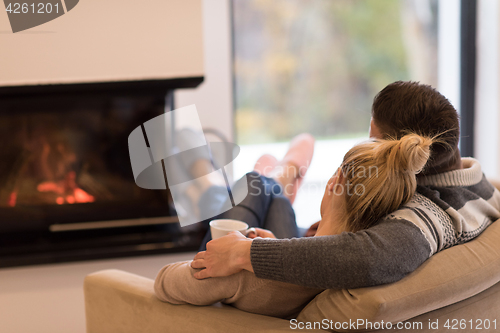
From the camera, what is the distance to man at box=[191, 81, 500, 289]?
824 millimetres

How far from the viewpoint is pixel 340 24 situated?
296 cm

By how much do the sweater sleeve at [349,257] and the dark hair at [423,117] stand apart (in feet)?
0.76

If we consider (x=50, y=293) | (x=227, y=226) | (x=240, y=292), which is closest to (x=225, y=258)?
(x=240, y=292)

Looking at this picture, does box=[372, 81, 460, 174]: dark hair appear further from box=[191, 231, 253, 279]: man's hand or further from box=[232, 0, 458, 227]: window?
box=[232, 0, 458, 227]: window

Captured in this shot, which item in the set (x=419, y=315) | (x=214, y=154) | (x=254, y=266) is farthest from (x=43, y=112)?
(x=419, y=315)

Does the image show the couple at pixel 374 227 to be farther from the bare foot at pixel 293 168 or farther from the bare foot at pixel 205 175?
the bare foot at pixel 205 175

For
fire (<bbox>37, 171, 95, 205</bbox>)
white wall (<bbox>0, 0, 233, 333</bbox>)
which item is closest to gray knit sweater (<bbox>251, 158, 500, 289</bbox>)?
white wall (<bbox>0, 0, 233, 333</bbox>)

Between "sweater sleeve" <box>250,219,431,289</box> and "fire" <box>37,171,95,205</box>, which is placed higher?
"sweater sleeve" <box>250,219,431,289</box>

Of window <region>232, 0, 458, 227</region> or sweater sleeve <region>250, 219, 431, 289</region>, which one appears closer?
sweater sleeve <region>250, 219, 431, 289</region>

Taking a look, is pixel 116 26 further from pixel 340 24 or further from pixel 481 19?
pixel 481 19

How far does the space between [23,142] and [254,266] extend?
150cm

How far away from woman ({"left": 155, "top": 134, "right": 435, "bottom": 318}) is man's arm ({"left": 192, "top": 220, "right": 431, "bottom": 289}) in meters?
0.06

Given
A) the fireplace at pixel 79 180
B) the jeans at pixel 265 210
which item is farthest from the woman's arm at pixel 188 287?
the fireplace at pixel 79 180

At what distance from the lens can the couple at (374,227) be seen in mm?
834
